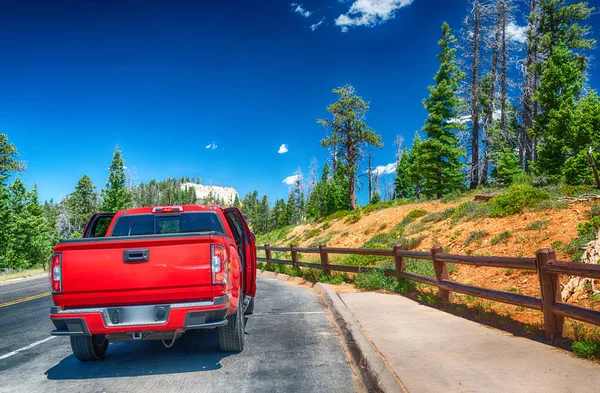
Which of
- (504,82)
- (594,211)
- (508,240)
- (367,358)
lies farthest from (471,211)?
(504,82)

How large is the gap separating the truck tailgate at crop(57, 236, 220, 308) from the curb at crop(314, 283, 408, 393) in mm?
1970

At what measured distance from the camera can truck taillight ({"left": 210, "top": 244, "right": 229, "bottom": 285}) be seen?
4602mm

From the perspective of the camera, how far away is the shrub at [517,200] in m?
14.9

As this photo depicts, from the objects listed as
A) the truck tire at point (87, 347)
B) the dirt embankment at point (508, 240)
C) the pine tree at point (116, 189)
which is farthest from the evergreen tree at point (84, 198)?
the truck tire at point (87, 347)

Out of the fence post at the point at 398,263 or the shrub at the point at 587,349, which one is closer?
the shrub at the point at 587,349

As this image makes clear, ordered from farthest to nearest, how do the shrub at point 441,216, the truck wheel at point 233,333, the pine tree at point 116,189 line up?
the pine tree at point 116,189 → the shrub at point 441,216 → the truck wheel at point 233,333

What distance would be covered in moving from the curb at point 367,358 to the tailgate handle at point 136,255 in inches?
106

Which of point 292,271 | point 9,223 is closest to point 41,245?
point 9,223

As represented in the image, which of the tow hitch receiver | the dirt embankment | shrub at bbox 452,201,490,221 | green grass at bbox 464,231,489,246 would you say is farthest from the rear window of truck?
shrub at bbox 452,201,490,221

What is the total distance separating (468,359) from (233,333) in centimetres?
289

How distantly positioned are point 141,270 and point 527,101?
36260mm

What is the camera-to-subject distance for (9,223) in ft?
140

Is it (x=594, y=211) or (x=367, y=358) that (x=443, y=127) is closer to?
(x=594, y=211)

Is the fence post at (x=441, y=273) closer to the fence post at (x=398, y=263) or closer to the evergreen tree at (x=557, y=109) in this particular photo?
the fence post at (x=398, y=263)
